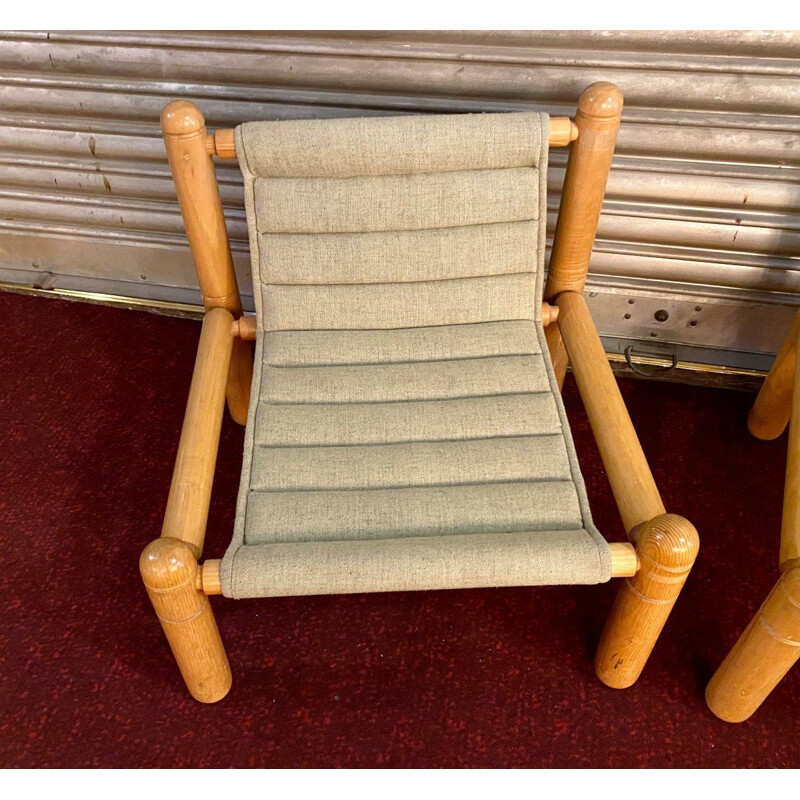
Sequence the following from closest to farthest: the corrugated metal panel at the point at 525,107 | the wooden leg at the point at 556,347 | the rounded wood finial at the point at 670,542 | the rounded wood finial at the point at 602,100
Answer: the rounded wood finial at the point at 670,542
the rounded wood finial at the point at 602,100
the corrugated metal panel at the point at 525,107
the wooden leg at the point at 556,347

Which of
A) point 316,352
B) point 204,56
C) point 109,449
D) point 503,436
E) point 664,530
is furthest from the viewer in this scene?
point 109,449

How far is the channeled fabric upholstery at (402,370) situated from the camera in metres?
1.04

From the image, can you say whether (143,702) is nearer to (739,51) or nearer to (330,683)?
(330,683)

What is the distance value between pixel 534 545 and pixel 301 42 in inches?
42.4

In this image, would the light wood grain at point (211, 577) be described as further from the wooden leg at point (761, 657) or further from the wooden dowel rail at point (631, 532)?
the wooden leg at point (761, 657)

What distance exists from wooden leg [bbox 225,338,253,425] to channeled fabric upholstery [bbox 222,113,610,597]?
0.41 ft

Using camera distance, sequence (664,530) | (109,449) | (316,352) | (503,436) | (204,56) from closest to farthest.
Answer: (664,530)
(503,436)
(316,352)
(204,56)
(109,449)

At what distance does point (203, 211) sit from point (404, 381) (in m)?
0.48

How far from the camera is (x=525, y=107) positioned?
1468 mm

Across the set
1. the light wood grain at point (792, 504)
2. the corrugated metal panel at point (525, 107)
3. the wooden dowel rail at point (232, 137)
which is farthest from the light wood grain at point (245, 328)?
the light wood grain at point (792, 504)

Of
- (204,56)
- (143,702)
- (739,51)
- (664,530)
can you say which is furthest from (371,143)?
(143,702)

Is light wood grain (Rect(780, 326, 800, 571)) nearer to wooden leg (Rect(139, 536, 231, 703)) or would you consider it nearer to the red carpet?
the red carpet

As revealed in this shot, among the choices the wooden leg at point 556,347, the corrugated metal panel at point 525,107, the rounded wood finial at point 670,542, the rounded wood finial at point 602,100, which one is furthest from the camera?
the wooden leg at point 556,347

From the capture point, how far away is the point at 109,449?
1.71 metres
